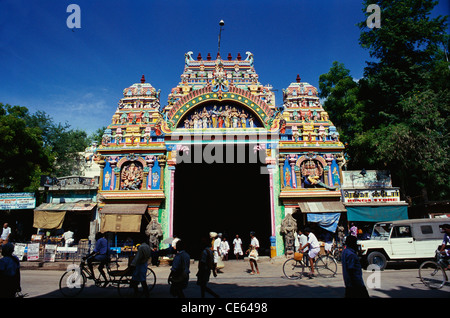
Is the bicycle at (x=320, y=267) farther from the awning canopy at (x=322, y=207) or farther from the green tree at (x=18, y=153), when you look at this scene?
the green tree at (x=18, y=153)

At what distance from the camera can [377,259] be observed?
12938 millimetres

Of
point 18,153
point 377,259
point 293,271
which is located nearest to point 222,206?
point 293,271

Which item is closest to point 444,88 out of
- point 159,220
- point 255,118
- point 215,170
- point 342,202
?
point 342,202

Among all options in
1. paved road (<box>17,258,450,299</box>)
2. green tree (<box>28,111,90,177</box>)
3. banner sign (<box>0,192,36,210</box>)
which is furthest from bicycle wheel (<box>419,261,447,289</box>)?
green tree (<box>28,111,90,177</box>)

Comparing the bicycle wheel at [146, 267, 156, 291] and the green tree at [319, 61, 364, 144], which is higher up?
the green tree at [319, 61, 364, 144]

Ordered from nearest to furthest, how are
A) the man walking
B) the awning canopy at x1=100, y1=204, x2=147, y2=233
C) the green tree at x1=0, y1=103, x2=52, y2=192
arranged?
the man walking, the awning canopy at x1=100, y1=204, x2=147, y2=233, the green tree at x1=0, y1=103, x2=52, y2=192

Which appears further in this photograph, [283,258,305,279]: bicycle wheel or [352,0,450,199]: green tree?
[352,0,450,199]: green tree

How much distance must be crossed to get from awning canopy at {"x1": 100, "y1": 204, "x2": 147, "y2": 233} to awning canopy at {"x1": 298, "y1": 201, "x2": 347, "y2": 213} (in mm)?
8975

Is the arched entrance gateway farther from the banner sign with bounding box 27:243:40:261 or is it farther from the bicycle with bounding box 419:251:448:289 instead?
the bicycle with bounding box 419:251:448:289

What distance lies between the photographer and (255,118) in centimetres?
1897

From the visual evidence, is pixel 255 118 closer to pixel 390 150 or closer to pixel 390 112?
pixel 390 150

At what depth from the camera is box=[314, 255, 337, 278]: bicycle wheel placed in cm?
1129

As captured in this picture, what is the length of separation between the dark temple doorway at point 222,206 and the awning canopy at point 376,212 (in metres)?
7.13

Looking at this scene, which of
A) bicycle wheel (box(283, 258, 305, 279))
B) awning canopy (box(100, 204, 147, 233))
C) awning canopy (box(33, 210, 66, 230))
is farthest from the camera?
awning canopy (box(33, 210, 66, 230))
